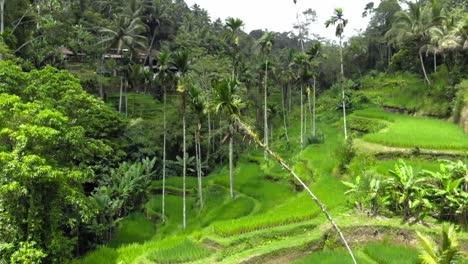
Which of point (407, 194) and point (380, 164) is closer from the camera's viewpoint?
point (407, 194)

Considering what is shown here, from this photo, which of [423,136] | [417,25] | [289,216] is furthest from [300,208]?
[417,25]

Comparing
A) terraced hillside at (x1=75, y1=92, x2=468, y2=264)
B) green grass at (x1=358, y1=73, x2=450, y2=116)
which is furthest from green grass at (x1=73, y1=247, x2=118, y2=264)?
green grass at (x1=358, y1=73, x2=450, y2=116)

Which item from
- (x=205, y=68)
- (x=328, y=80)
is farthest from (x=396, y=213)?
(x=328, y=80)

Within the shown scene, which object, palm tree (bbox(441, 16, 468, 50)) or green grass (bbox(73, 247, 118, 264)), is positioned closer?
green grass (bbox(73, 247, 118, 264))

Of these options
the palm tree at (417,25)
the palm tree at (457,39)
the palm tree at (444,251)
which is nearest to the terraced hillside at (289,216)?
the palm tree at (444,251)

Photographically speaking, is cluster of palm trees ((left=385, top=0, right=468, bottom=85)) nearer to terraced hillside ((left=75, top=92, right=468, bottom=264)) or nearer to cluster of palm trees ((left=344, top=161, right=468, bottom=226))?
terraced hillside ((left=75, top=92, right=468, bottom=264))

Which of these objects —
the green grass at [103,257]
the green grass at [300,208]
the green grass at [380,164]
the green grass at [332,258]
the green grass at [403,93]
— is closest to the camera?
the green grass at [332,258]

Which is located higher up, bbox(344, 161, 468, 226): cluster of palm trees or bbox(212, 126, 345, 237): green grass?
bbox(344, 161, 468, 226): cluster of palm trees

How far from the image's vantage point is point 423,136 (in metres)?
24.2

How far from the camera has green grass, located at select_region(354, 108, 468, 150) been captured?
21641 millimetres

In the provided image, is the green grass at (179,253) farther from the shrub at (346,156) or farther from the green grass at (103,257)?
the shrub at (346,156)

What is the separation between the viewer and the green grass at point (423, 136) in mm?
21641

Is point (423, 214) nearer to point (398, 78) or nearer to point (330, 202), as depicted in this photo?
point (330, 202)

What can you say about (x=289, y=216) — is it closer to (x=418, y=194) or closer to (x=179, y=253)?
(x=418, y=194)
